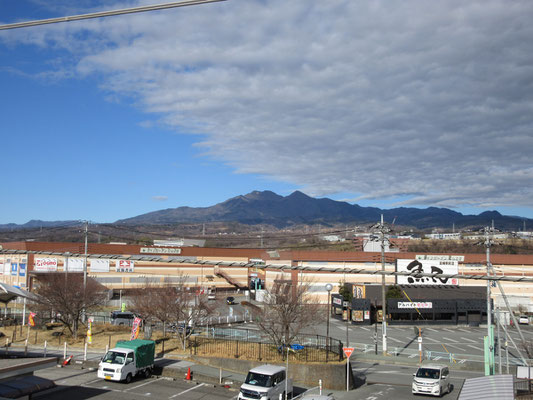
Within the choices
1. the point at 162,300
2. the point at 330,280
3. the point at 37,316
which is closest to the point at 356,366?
the point at 162,300

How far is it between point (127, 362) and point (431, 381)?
1529 centimetres

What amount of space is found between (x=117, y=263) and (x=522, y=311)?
6331 centimetres

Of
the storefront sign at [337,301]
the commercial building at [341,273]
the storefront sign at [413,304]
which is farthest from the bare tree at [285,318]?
the storefront sign at [413,304]

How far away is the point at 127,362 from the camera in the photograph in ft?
74.7

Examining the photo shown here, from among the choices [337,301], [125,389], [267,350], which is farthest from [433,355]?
[125,389]

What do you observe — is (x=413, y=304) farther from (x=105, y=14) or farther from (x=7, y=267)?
(x=7, y=267)

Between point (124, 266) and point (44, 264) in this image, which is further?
point (124, 266)

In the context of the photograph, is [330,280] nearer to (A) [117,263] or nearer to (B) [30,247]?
(A) [117,263]

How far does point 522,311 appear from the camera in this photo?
68.2 metres

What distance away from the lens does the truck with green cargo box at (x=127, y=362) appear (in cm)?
2241

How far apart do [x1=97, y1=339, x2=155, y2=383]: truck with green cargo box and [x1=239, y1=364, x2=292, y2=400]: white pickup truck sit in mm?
6553

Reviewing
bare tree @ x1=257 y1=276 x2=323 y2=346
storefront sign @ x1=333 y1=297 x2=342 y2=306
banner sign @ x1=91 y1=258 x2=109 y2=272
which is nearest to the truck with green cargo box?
bare tree @ x1=257 y1=276 x2=323 y2=346

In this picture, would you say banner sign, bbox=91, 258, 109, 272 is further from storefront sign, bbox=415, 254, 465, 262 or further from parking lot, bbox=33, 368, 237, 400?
parking lot, bbox=33, 368, 237, 400

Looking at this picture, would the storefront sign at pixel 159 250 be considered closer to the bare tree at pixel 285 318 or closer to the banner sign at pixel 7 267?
the banner sign at pixel 7 267
